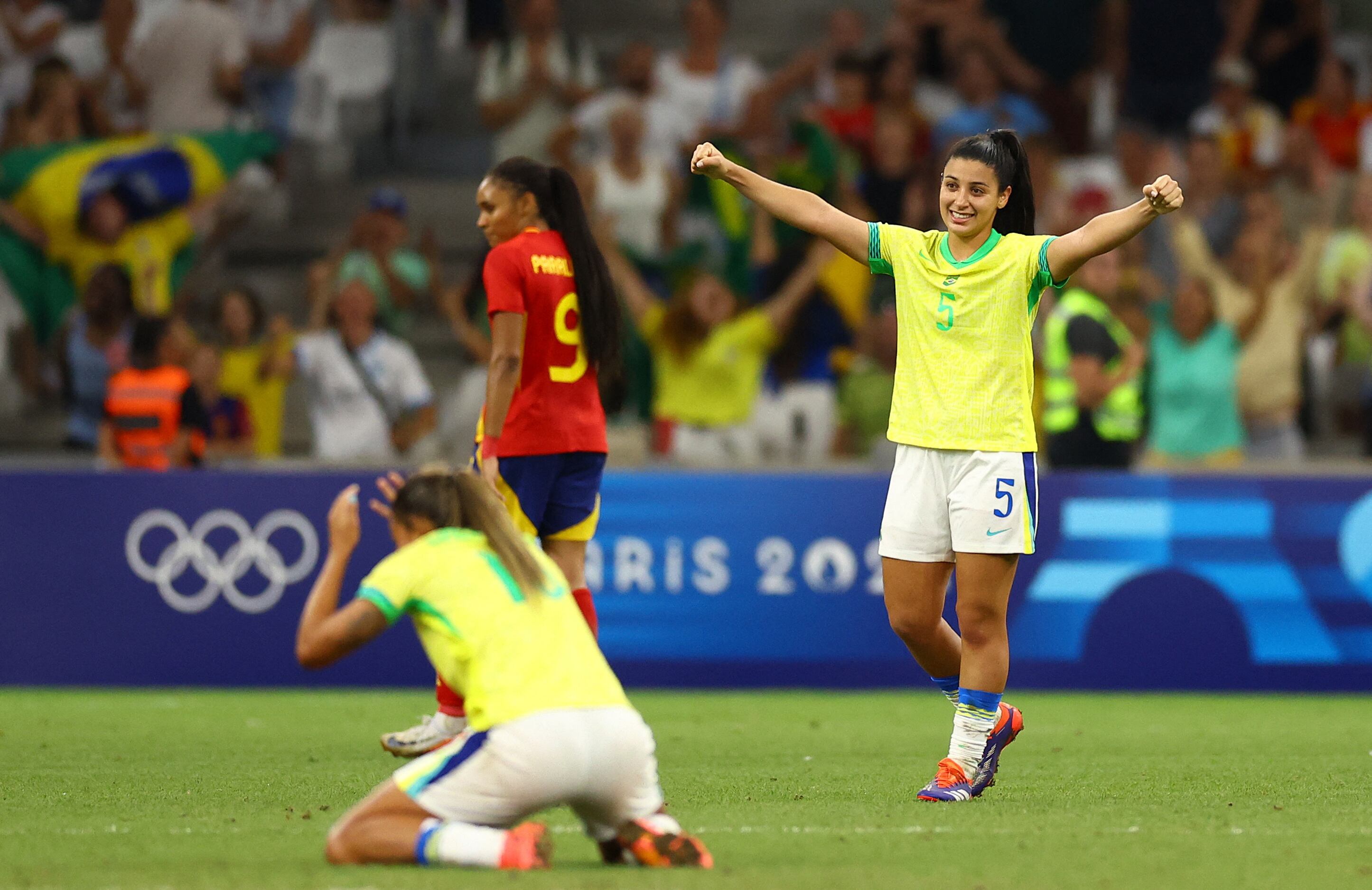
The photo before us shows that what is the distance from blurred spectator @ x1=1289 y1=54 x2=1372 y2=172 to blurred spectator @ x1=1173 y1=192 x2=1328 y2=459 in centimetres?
162

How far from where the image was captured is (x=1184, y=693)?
431 inches

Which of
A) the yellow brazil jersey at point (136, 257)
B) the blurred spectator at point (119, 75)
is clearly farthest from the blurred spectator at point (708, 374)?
the blurred spectator at point (119, 75)

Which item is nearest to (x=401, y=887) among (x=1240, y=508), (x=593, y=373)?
(x=593, y=373)

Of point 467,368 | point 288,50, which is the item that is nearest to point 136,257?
point 467,368

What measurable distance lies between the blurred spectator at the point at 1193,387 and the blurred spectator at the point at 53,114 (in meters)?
7.96

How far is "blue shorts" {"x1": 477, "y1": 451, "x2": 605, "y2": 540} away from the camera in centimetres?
772

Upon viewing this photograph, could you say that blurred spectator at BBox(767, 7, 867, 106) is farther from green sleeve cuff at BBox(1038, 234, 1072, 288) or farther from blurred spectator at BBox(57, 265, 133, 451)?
green sleeve cuff at BBox(1038, 234, 1072, 288)

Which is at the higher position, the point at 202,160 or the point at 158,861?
the point at 202,160

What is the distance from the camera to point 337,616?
5.04 meters

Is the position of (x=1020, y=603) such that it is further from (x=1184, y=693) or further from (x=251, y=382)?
(x=251, y=382)

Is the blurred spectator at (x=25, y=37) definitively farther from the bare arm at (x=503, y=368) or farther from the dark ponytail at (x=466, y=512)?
the dark ponytail at (x=466, y=512)

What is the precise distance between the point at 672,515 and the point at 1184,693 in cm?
295

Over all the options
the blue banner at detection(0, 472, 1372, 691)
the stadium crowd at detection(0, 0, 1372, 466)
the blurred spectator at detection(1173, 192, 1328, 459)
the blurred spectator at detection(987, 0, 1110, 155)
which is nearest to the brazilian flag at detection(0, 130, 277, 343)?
the stadium crowd at detection(0, 0, 1372, 466)

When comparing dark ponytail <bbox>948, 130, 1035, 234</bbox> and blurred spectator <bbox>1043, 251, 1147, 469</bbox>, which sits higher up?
dark ponytail <bbox>948, 130, 1035, 234</bbox>
